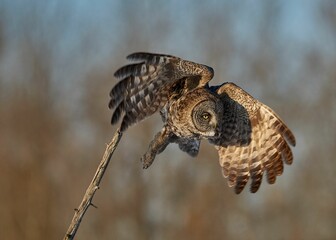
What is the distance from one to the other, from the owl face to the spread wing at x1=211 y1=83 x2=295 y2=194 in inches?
6.4

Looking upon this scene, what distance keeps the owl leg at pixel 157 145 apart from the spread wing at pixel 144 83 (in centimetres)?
58

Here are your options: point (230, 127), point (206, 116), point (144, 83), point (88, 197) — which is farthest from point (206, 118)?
point (88, 197)

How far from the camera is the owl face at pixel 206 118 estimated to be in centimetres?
602

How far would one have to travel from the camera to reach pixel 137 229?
21781mm

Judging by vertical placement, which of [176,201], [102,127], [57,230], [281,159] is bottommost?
[281,159]

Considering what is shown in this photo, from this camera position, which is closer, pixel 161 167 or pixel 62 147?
pixel 161 167

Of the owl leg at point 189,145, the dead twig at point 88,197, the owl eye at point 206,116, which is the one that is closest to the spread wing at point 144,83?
the owl eye at point 206,116

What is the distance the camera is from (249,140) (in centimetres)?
611

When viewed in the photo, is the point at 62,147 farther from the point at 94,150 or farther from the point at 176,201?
the point at 176,201

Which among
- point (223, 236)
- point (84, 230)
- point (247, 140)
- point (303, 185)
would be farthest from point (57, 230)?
point (247, 140)

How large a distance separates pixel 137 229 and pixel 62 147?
3.44 m

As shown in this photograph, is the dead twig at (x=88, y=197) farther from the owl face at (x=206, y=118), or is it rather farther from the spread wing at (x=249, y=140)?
the spread wing at (x=249, y=140)

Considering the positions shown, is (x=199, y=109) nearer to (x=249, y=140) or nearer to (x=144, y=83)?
(x=249, y=140)

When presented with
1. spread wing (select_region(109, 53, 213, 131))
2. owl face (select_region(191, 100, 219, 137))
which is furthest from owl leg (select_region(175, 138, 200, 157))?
spread wing (select_region(109, 53, 213, 131))
